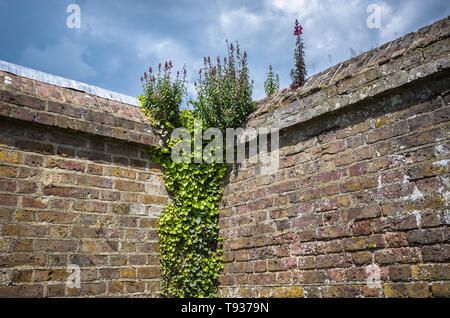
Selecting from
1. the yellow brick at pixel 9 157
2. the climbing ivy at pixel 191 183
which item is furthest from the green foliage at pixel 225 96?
the yellow brick at pixel 9 157

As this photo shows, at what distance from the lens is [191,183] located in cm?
492

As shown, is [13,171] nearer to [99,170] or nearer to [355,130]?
[99,170]

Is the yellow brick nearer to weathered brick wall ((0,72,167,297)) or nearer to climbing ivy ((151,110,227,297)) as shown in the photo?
weathered brick wall ((0,72,167,297))

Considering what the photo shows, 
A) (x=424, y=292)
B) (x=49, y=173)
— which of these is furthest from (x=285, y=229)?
(x=49, y=173)

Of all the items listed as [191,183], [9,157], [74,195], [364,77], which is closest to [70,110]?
[9,157]

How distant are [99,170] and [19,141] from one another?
35.8 inches

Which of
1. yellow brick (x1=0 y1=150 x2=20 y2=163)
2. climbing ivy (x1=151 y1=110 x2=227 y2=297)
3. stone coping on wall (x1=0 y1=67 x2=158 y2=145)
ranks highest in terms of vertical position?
stone coping on wall (x1=0 y1=67 x2=158 y2=145)

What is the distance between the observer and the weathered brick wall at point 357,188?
9.95 ft

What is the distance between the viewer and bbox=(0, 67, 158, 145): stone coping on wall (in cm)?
393

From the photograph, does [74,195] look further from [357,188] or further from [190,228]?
[357,188]

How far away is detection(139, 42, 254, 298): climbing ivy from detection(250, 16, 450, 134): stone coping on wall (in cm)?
69

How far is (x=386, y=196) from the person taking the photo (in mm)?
3271

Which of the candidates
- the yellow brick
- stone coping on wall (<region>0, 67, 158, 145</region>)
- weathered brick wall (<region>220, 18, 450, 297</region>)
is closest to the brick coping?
stone coping on wall (<region>0, 67, 158, 145</region>)
